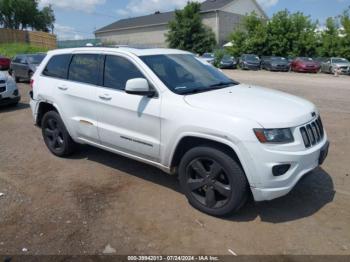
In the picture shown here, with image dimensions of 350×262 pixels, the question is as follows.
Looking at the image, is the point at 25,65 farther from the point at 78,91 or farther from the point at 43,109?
the point at 78,91

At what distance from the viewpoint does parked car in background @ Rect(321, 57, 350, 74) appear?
2758cm

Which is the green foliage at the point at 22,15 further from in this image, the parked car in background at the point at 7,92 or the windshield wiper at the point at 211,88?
the windshield wiper at the point at 211,88

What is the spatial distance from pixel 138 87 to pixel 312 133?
1984mm

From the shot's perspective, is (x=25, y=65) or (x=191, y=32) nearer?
(x=25, y=65)

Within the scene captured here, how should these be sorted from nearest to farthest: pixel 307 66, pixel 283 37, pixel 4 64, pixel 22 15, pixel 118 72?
A: pixel 118 72 → pixel 4 64 → pixel 307 66 → pixel 283 37 → pixel 22 15

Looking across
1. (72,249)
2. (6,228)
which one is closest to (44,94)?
(6,228)

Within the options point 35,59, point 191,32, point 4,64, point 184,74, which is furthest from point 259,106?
point 191,32

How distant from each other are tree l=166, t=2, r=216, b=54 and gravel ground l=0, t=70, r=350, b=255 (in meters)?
42.4

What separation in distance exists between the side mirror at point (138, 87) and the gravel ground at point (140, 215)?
51.7 inches

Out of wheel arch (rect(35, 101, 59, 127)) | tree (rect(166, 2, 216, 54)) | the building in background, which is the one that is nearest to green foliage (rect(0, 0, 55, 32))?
the building in background

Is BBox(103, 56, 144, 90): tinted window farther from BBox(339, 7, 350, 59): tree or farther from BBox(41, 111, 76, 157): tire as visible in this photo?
BBox(339, 7, 350, 59): tree

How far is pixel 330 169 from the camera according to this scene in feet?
17.2

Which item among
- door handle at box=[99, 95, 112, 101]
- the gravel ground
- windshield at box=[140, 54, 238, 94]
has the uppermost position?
windshield at box=[140, 54, 238, 94]

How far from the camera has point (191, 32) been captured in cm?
4631
